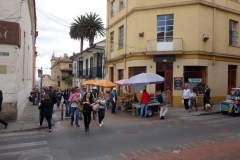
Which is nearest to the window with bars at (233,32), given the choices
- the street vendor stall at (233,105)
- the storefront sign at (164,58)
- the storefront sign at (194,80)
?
the storefront sign at (194,80)

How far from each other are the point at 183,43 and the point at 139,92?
5123 millimetres

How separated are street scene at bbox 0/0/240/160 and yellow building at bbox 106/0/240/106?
0.08 m

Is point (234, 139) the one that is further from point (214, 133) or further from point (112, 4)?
point (112, 4)

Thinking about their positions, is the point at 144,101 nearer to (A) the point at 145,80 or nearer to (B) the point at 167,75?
(A) the point at 145,80

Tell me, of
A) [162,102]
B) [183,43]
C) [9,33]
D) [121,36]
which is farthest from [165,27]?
[9,33]

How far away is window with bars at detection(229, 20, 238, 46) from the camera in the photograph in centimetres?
1877

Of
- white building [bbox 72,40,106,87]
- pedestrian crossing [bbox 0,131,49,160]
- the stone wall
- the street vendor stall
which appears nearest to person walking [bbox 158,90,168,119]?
the street vendor stall

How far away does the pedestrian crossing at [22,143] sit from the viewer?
6.29 meters

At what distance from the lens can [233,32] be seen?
747 inches

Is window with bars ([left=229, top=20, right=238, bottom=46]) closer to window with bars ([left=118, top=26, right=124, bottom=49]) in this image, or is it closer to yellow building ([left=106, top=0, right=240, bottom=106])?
yellow building ([left=106, top=0, right=240, bottom=106])

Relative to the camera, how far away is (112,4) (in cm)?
2327

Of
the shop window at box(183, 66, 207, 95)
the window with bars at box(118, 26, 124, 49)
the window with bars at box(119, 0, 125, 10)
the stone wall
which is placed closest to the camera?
the stone wall

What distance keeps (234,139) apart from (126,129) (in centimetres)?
406

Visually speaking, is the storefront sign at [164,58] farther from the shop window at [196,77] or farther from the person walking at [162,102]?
the person walking at [162,102]
